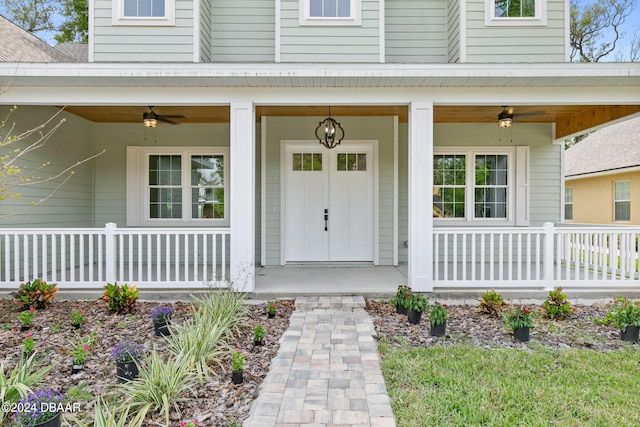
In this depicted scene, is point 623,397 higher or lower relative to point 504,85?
lower

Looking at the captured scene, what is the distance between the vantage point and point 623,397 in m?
2.62

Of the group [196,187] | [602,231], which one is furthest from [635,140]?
[196,187]

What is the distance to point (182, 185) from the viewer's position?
739cm

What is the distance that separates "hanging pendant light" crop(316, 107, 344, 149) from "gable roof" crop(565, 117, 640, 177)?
860 cm

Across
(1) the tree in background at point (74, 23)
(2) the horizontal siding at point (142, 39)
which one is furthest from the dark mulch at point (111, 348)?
(1) the tree in background at point (74, 23)

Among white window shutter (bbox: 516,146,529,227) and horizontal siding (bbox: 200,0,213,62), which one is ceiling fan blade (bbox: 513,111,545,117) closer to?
white window shutter (bbox: 516,146,529,227)

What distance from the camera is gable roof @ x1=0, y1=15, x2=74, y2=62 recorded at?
6.22m

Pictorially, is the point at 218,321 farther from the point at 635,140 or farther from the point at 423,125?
the point at 635,140

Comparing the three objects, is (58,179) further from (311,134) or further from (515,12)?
(515,12)

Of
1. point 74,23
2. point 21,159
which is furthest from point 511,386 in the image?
point 74,23

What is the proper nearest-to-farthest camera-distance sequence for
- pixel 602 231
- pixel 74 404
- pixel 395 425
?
pixel 395 425
pixel 74 404
pixel 602 231

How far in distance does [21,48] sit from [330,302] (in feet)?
23.5

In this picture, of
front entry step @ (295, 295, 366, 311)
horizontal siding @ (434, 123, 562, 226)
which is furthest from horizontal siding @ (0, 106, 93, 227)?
horizontal siding @ (434, 123, 562, 226)

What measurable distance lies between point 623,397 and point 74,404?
3.72m
